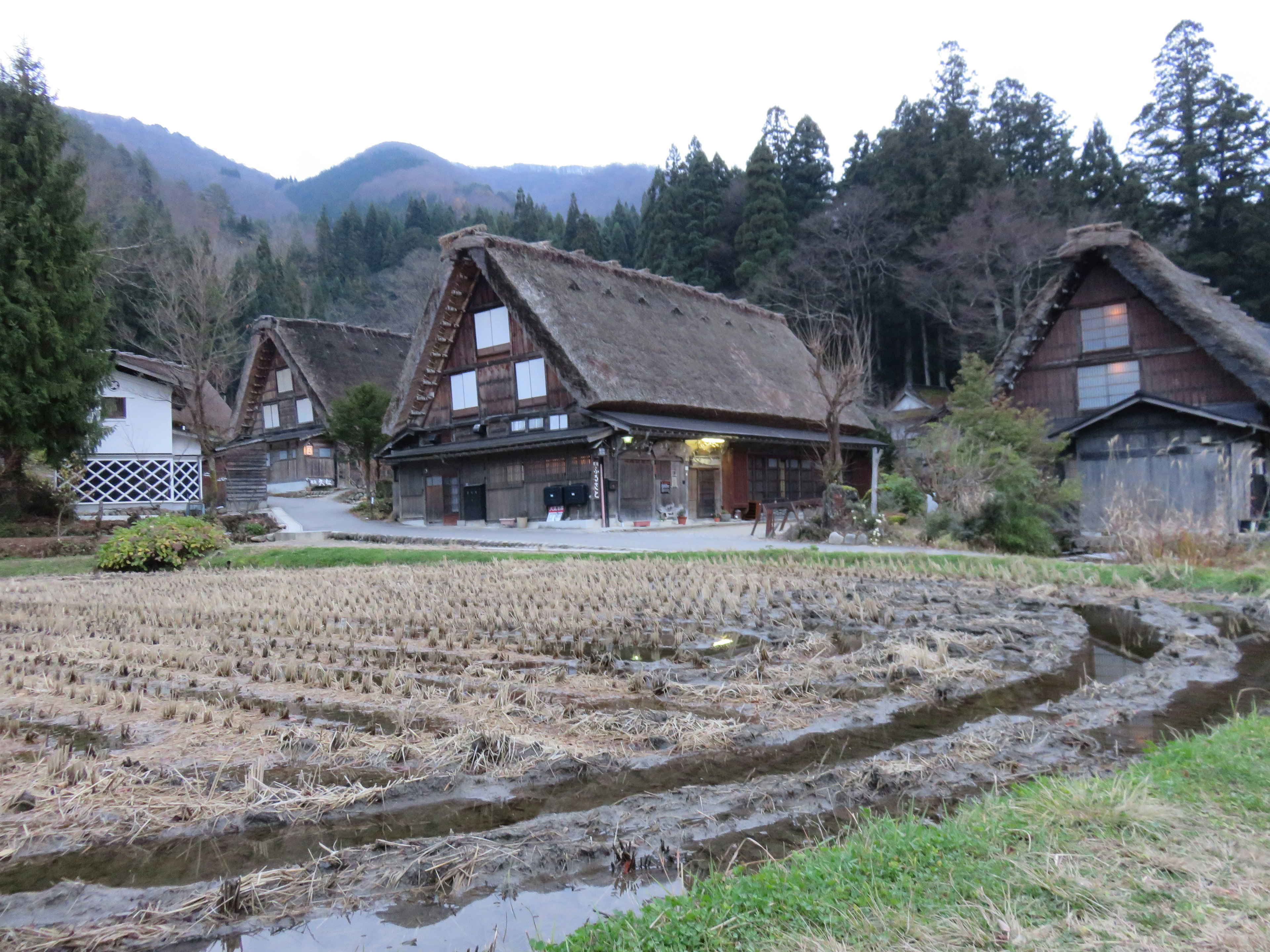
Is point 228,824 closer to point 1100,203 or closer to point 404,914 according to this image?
point 404,914

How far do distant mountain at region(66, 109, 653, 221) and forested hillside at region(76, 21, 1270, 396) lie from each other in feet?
155

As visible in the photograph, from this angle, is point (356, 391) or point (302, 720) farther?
point (356, 391)

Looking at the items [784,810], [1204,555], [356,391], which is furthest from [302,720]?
[356,391]

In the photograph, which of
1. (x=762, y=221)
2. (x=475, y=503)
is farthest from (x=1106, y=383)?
(x=762, y=221)

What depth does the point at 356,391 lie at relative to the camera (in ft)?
85.1

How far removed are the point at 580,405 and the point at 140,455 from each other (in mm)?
13035

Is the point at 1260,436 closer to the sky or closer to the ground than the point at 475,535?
closer to the sky

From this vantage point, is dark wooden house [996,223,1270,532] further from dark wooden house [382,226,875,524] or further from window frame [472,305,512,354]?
window frame [472,305,512,354]

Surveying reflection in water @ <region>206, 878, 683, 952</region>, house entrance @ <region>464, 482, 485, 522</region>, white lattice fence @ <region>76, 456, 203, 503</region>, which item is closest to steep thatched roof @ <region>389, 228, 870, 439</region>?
house entrance @ <region>464, 482, 485, 522</region>

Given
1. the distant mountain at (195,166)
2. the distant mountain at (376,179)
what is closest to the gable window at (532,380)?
the distant mountain at (376,179)

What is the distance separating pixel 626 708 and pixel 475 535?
14.4 meters

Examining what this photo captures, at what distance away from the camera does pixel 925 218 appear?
33.0m

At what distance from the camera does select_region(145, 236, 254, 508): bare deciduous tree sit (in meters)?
22.0

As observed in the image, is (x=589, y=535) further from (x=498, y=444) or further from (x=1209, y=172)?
(x=1209, y=172)
